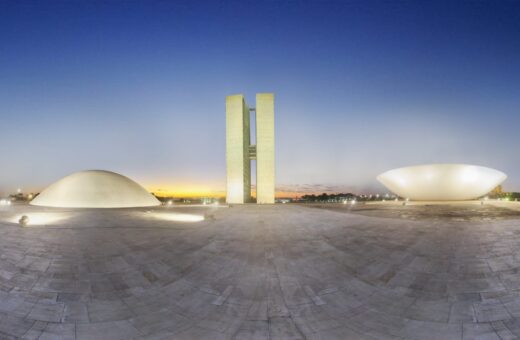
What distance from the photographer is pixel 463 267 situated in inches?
289

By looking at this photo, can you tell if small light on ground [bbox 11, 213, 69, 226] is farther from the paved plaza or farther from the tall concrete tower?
the tall concrete tower

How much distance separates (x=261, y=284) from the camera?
7078 mm

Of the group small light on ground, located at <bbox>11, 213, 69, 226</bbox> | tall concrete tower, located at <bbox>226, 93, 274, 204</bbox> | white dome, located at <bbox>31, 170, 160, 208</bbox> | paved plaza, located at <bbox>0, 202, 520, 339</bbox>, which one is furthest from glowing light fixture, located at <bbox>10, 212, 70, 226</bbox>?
tall concrete tower, located at <bbox>226, 93, 274, 204</bbox>

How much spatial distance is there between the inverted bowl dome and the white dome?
1439 inches

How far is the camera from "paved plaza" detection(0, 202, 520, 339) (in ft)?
18.6

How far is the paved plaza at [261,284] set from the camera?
5.68 meters

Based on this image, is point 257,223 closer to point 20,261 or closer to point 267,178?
point 20,261

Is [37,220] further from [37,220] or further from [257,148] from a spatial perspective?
[257,148]

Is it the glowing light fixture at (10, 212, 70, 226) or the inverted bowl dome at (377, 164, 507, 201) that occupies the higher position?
the inverted bowl dome at (377, 164, 507, 201)

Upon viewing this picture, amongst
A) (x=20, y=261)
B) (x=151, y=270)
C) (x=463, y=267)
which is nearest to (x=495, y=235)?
(x=463, y=267)

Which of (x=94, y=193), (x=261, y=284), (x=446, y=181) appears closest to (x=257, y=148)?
(x=94, y=193)

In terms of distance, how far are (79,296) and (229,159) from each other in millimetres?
41657

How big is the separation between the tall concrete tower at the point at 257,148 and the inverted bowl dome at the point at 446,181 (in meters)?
22.2

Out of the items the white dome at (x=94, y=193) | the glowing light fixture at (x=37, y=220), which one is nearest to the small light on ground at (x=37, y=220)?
the glowing light fixture at (x=37, y=220)
